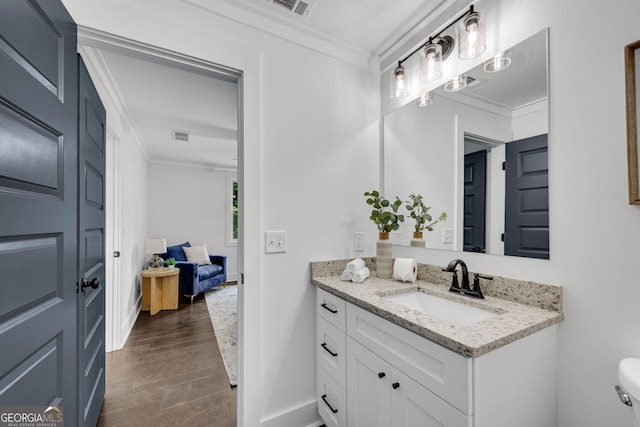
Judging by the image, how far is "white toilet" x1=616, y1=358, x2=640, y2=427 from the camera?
737mm

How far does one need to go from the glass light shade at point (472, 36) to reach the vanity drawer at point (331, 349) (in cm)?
151

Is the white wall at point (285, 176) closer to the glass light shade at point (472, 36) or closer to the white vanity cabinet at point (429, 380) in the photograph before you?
the white vanity cabinet at point (429, 380)

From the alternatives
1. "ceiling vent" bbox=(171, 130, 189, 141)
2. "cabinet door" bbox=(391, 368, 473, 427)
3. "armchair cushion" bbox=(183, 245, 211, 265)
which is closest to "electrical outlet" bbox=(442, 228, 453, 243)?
"cabinet door" bbox=(391, 368, 473, 427)

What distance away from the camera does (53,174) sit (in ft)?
3.28

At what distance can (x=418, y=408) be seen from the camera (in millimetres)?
933

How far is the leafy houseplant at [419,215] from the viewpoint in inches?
64.8

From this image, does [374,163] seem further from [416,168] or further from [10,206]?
[10,206]

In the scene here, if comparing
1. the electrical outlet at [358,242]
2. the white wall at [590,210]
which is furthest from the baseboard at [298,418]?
the white wall at [590,210]

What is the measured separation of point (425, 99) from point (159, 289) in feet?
13.2

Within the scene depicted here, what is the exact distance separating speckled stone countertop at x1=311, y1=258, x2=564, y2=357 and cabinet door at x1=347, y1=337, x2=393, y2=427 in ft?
0.71

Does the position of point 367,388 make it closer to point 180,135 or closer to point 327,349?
point 327,349

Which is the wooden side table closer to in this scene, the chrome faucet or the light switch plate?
the light switch plate

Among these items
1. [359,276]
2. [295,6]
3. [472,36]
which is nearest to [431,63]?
[472,36]

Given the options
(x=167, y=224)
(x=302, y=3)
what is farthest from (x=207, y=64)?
(x=167, y=224)
